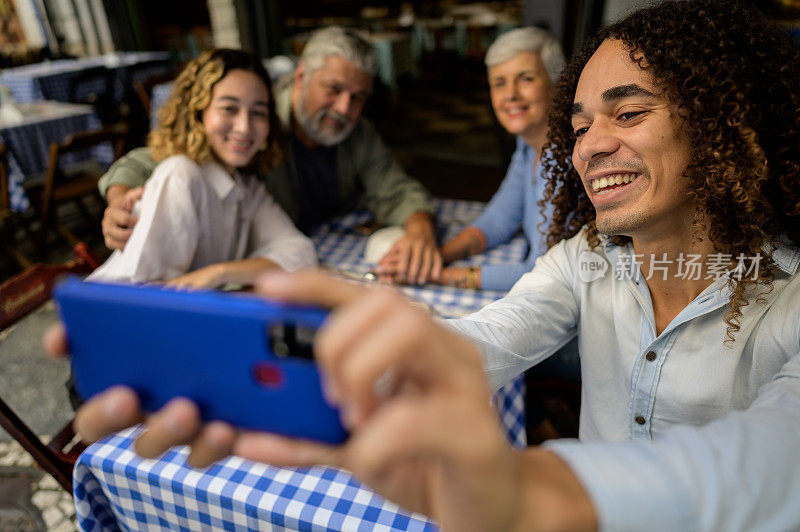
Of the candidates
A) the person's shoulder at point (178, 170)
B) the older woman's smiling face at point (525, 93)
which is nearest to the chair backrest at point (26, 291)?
the person's shoulder at point (178, 170)

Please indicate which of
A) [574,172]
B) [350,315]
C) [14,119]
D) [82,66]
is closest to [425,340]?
[350,315]

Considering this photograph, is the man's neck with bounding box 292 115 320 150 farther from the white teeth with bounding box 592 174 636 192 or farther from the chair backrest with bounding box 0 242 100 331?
the white teeth with bounding box 592 174 636 192

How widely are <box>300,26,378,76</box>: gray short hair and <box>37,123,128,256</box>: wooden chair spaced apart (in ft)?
5.61

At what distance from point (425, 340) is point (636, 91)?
0.82 meters

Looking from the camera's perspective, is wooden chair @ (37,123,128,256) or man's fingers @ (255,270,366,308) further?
wooden chair @ (37,123,128,256)

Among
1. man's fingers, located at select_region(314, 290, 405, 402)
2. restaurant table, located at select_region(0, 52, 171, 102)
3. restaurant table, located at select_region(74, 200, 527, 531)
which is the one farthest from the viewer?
restaurant table, located at select_region(0, 52, 171, 102)

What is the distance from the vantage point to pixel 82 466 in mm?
917

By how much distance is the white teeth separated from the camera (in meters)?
0.94

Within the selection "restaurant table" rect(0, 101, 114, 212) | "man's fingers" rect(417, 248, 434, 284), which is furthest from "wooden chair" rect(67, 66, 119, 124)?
"man's fingers" rect(417, 248, 434, 284)

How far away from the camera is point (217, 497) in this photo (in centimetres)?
82

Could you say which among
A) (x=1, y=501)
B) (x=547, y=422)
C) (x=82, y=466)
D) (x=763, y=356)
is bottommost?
(x=1, y=501)

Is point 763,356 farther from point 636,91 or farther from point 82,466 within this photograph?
point 82,466

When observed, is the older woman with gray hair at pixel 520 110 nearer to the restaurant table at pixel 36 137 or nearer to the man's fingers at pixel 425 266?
the man's fingers at pixel 425 266

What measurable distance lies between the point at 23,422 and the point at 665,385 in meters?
1.63
